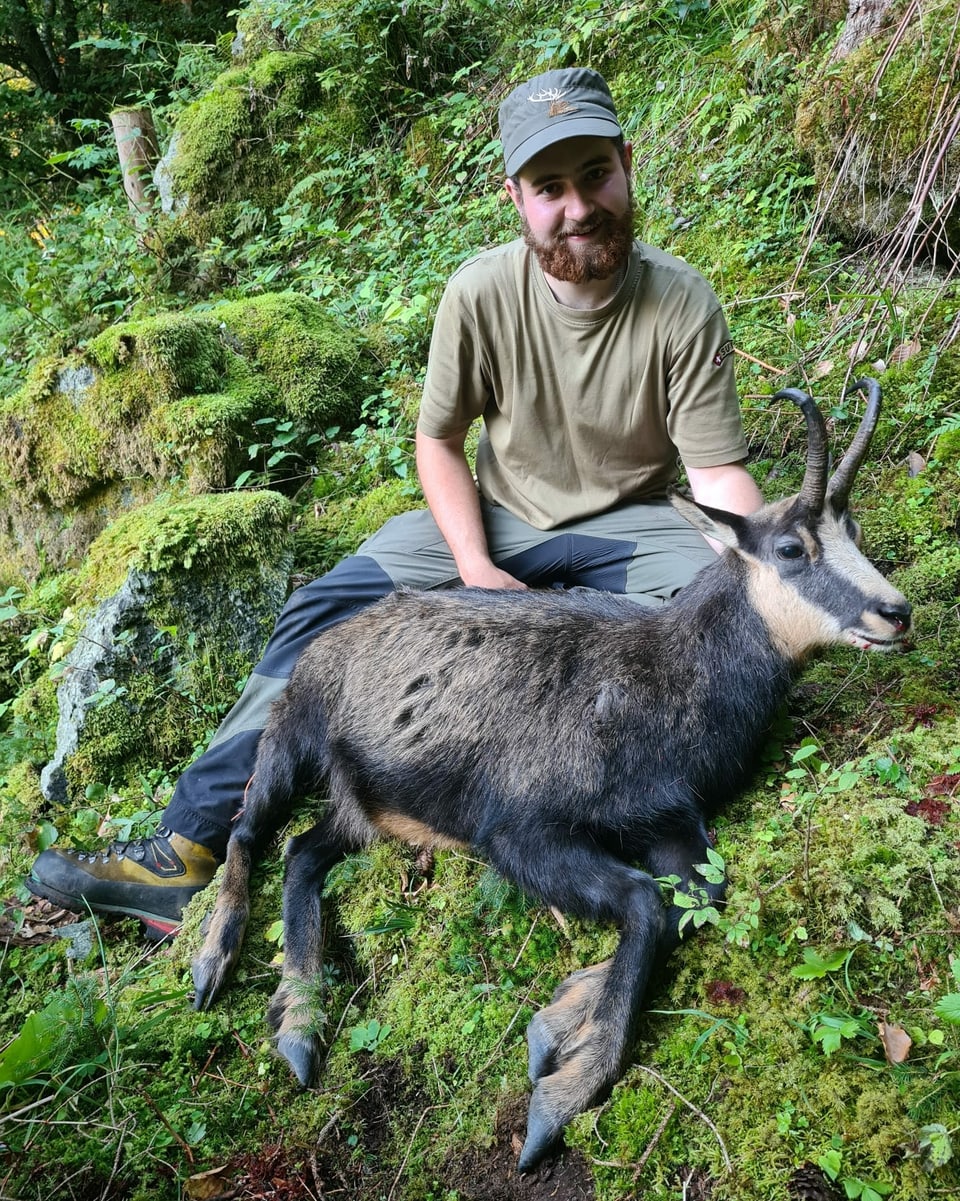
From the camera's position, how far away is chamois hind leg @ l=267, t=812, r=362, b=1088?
3.07 metres

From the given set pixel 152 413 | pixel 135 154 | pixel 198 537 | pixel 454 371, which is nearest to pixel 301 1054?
pixel 198 537

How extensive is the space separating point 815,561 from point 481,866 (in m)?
1.73

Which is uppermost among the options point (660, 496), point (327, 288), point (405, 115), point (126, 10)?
point (126, 10)

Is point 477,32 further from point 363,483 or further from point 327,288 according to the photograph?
point 363,483

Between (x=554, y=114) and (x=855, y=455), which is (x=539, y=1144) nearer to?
(x=855, y=455)

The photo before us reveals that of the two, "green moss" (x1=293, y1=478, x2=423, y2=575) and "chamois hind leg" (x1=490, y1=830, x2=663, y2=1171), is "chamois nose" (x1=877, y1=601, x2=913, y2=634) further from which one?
"green moss" (x1=293, y1=478, x2=423, y2=575)

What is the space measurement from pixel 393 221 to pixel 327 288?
1.03 metres

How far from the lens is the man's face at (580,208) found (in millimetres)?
3703

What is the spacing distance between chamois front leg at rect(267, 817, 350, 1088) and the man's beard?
2611 mm

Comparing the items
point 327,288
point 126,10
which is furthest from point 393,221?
point 126,10

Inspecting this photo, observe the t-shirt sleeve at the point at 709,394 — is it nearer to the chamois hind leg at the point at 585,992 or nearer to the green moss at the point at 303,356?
the chamois hind leg at the point at 585,992

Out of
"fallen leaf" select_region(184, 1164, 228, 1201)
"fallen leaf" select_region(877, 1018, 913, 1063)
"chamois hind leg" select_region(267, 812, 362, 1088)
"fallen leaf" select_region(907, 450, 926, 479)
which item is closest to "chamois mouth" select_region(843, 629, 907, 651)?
"fallen leaf" select_region(877, 1018, 913, 1063)

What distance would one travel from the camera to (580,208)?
3686 millimetres

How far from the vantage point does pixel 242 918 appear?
11.6ft
